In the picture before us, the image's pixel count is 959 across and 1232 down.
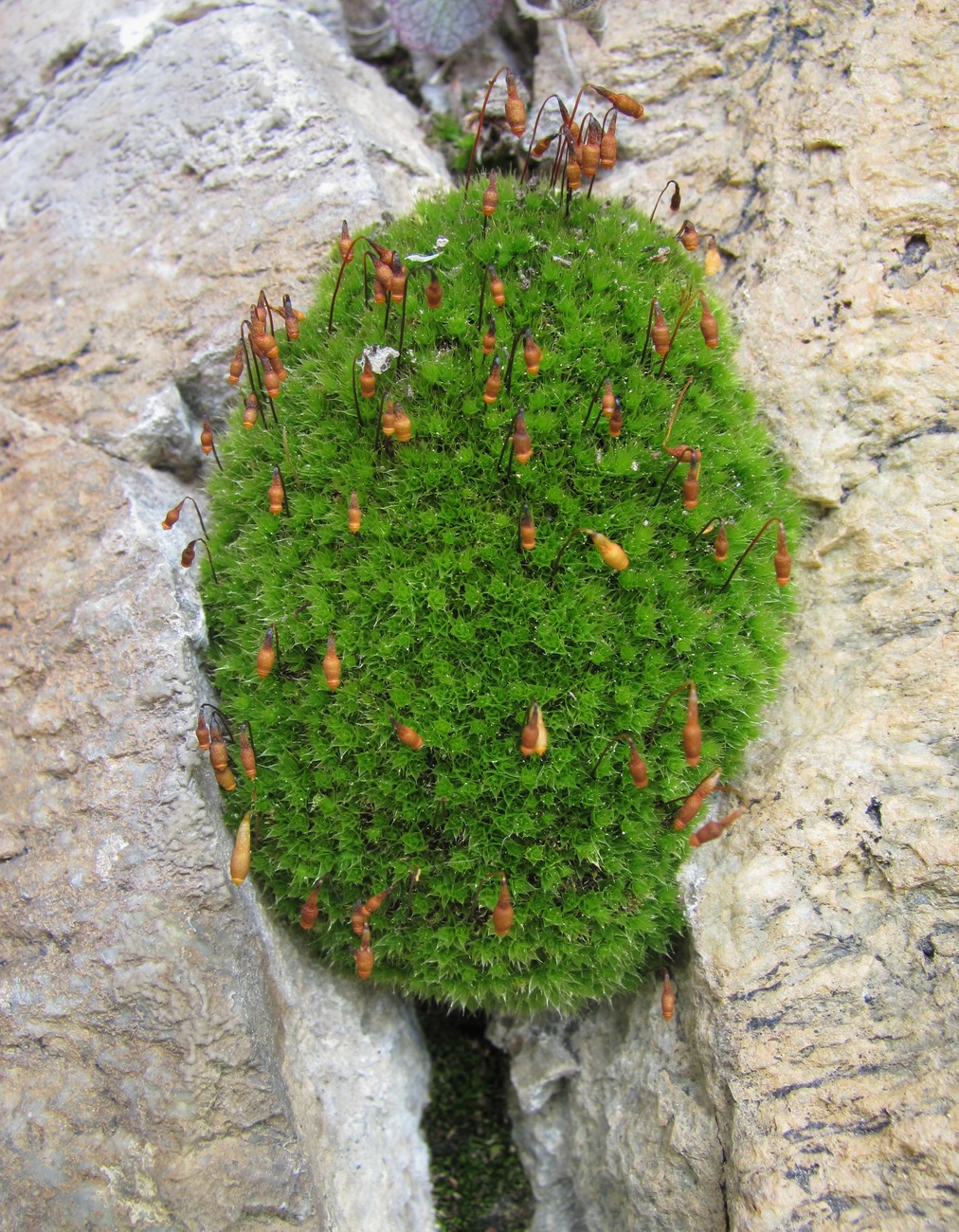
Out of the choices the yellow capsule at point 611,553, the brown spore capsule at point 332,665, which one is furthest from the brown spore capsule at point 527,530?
the brown spore capsule at point 332,665

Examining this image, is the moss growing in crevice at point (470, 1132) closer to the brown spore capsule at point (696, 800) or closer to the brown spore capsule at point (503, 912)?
the brown spore capsule at point (503, 912)

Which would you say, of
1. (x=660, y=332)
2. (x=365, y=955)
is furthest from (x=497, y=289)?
(x=365, y=955)

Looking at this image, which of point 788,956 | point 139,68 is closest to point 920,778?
point 788,956

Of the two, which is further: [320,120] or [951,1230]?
[320,120]

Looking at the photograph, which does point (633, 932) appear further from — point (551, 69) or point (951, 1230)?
point (551, 69)

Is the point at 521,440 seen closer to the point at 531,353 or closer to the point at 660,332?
the point at 531,353

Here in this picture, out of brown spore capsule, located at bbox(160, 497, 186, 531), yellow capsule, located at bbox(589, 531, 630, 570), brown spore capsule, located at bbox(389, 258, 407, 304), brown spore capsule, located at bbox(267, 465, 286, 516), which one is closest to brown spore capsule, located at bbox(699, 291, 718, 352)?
yellow capsule, located at bbox(589, 531, 630, 570)

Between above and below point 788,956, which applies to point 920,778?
above
